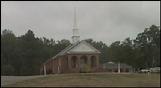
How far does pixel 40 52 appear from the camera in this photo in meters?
111

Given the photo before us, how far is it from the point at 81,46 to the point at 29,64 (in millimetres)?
36968

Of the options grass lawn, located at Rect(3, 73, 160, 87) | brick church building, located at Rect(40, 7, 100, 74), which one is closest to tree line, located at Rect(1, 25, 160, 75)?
brick church building, located at Rect(40, 7, 100, 74)

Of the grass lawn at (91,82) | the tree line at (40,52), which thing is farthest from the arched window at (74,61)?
the grass lawn at (91,82)

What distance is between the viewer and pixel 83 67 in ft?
235

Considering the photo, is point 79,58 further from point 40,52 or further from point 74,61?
point 40,52

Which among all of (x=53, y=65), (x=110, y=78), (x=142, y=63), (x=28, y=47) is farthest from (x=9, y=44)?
(x=110, y=78)

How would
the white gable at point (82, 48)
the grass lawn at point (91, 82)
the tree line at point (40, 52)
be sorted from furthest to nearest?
the tree line at point (40, 52) → the white gable at point (82, 48) → the grass lawn at point (91, 82)

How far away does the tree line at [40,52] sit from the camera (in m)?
99.7

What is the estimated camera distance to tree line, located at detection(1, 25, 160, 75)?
3925 inches

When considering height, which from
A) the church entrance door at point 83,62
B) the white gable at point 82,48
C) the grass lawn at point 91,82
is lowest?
the grass lawn at point 91,82

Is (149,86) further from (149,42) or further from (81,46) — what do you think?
(149,42)

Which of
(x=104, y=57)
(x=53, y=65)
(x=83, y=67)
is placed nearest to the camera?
(x=83, y=67)

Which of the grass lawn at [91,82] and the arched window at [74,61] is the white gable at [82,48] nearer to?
the arched window at [74,61]

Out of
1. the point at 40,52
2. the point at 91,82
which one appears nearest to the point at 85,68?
the point at 91,82
